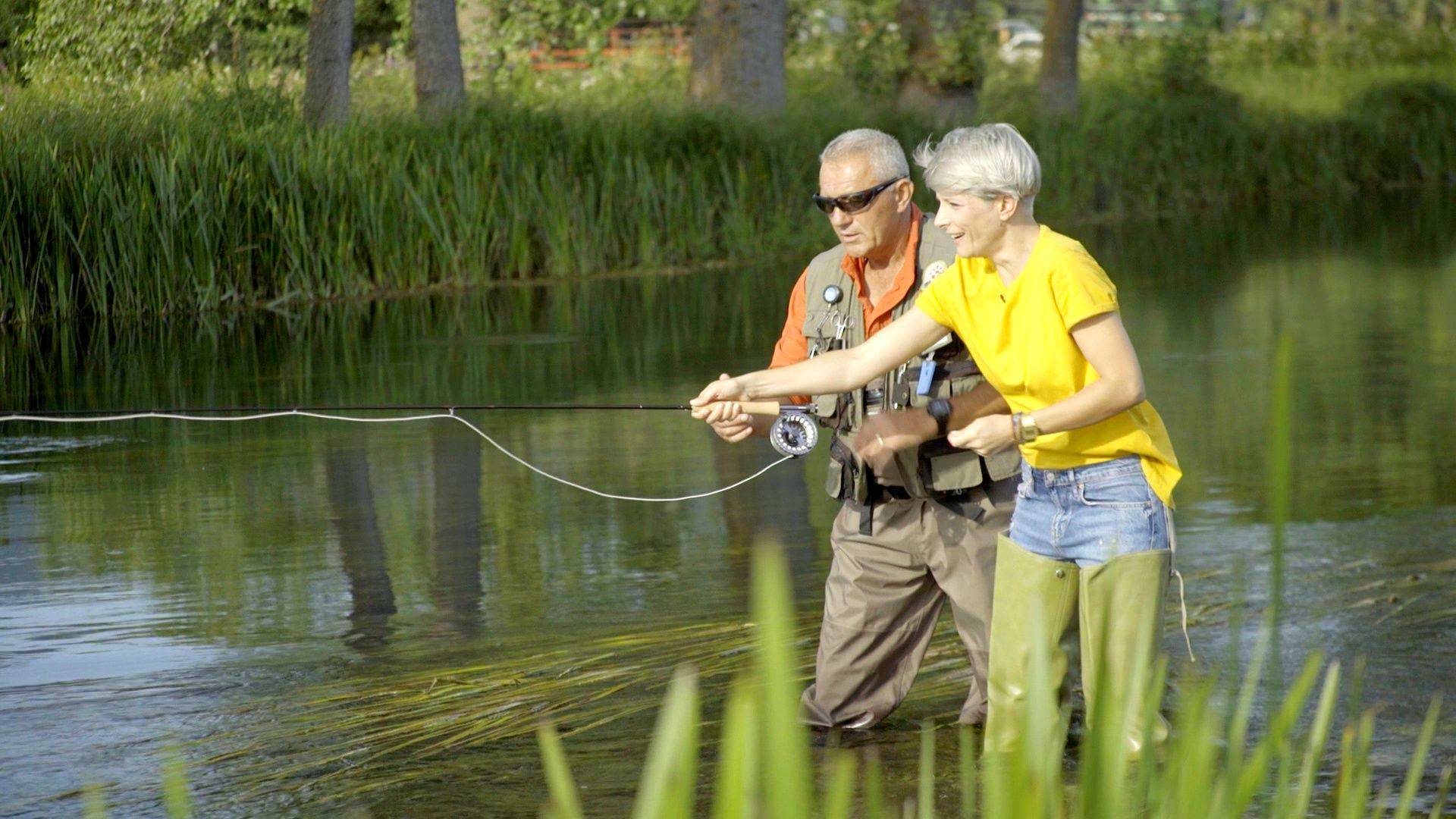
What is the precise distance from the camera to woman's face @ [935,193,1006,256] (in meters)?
3.75

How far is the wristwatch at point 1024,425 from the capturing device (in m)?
3.72

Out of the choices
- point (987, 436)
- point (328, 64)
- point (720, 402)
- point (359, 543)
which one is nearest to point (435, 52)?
point (328, 64)

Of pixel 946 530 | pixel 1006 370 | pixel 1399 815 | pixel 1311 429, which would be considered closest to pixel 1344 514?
pixel 1311 429

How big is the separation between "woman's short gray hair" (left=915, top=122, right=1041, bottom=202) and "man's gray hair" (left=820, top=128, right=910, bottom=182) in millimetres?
584

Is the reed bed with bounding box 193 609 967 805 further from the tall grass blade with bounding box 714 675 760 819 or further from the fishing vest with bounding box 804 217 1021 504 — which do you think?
the tall grass blade with bounding box 714 675 760 819

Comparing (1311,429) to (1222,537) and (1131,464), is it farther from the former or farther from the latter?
(1131,464)

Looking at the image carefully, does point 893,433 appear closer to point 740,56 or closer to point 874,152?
point 874,152

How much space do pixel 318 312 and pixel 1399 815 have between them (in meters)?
13.7

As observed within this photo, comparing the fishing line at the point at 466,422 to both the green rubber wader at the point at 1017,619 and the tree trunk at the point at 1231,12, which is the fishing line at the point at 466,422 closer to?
the green rubber wader at the point at 1017,619

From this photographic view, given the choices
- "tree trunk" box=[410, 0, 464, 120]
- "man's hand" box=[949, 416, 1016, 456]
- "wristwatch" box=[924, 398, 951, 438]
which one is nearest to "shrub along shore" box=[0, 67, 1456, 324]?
"tree trunk" box=[410, 0, 464, 120]

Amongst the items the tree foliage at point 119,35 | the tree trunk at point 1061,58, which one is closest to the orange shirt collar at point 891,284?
the tree foliage at point 119,35

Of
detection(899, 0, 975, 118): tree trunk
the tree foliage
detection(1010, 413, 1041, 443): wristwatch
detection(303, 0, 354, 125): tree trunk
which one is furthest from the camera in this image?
detection(899, 0, 975, 118): tree trunk

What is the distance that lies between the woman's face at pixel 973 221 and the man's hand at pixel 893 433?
45 cm

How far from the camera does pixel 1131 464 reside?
3.82 meters
